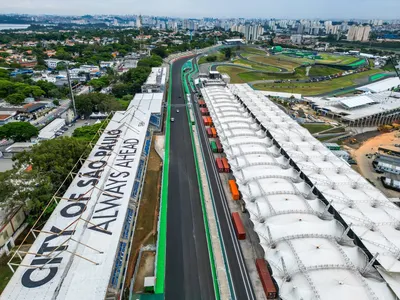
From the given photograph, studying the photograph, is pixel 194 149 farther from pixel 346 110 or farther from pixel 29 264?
pixel 346 110

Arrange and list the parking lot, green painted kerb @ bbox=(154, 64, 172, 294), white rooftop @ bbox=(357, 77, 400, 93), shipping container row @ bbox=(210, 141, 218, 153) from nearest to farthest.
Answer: green painted kerb @ bbox=(154, 64, 172, 294)
shipping container row @ bbox=(210, 141, 218, 153)
the parking lot
white rooftop @ bbox=(357, 77, 400, 93)

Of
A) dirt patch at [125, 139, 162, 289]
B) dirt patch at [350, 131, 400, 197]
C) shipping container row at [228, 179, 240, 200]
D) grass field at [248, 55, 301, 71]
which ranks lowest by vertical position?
dirt patch at [350, 131, 400, 197]

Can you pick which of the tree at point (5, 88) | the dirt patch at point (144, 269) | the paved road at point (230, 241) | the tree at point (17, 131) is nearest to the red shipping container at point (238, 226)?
the paved road at point (230, 241)

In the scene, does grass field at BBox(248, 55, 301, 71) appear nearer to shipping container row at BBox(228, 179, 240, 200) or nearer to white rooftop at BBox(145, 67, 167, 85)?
white rooftop at BBox(145, 67, 167, 85)

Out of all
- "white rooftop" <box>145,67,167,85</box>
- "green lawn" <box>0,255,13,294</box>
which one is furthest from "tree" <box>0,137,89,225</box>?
"white rooftop" <box>145,67,167,85</box>

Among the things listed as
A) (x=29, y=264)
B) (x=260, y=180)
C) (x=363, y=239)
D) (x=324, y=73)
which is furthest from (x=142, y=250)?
(x=324, y=73)

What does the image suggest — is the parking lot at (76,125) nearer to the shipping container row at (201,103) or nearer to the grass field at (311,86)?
the shipping container row at (201,103)

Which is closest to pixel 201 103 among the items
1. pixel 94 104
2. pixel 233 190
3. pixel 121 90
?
pixel 121 90

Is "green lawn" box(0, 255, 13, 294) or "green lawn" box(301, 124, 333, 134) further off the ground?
"green lawn" box(301, 124, 333, 134)
